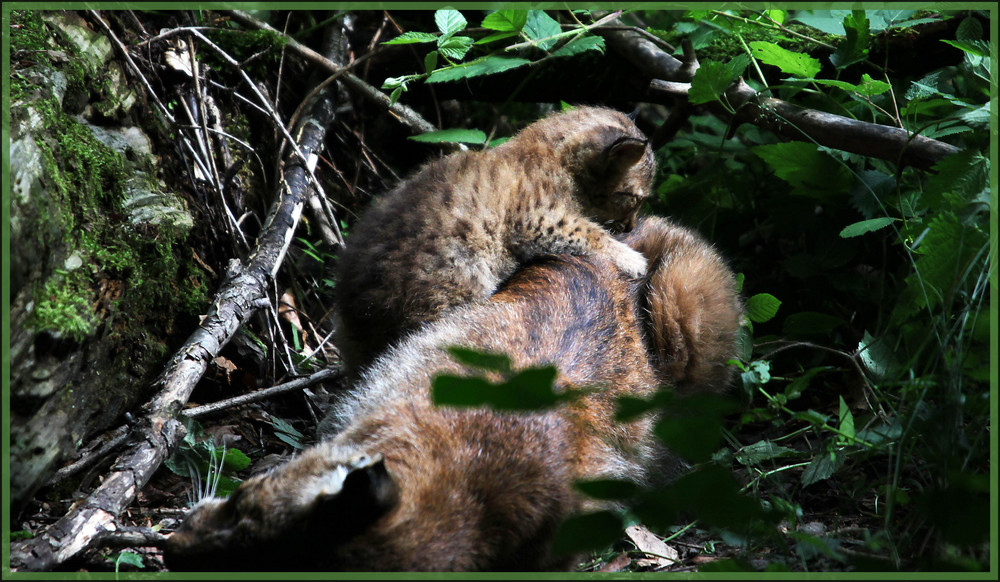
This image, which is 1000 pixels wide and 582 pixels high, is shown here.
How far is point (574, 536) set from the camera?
1899mm

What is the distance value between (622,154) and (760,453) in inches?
75.1

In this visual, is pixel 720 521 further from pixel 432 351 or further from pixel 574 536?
pixel 432 351

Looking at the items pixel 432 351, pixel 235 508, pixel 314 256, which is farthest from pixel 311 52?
pixel 235 508

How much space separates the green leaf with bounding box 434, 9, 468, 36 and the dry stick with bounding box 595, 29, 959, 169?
4.25 ft

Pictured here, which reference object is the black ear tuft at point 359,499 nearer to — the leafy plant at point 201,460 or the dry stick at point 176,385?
the dry stick at point 176,385

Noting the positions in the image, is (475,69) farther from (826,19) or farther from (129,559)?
(129,559)

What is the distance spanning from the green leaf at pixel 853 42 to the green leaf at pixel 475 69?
1693 millimetres

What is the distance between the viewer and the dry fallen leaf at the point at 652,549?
302 centimetres

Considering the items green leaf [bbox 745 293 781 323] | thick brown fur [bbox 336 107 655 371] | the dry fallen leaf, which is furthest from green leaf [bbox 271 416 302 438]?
green leaf [bbox 745 293 781 323]

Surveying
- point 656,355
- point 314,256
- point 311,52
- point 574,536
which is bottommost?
point 656,355

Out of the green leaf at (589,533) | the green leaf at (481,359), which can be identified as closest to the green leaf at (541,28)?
the green leaf at (481,359)

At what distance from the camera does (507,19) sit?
12.5ft

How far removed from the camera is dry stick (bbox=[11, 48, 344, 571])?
256cm

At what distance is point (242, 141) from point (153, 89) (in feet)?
1.91
